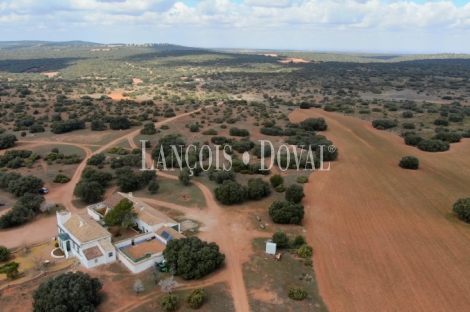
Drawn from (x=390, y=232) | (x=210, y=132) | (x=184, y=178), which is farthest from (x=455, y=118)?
(x=184, y=178)

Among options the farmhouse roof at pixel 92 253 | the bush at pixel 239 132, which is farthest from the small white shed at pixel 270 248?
the bush at pixel 239 132

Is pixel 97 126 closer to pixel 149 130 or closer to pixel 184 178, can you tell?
pixel 149 130

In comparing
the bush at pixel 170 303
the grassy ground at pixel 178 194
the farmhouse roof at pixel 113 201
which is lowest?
the grassy ground at pixel 178 194

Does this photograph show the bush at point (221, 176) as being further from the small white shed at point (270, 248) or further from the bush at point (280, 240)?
the small white shed at point (270, 248)

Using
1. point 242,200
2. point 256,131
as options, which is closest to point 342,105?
point 256,131

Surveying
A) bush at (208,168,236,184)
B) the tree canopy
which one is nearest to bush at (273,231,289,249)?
the tree canopy

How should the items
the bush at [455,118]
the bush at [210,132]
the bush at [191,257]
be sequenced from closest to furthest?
1. the bush at [191,257]
2. the bush at [210,132]
3. the bush at [455,118]
